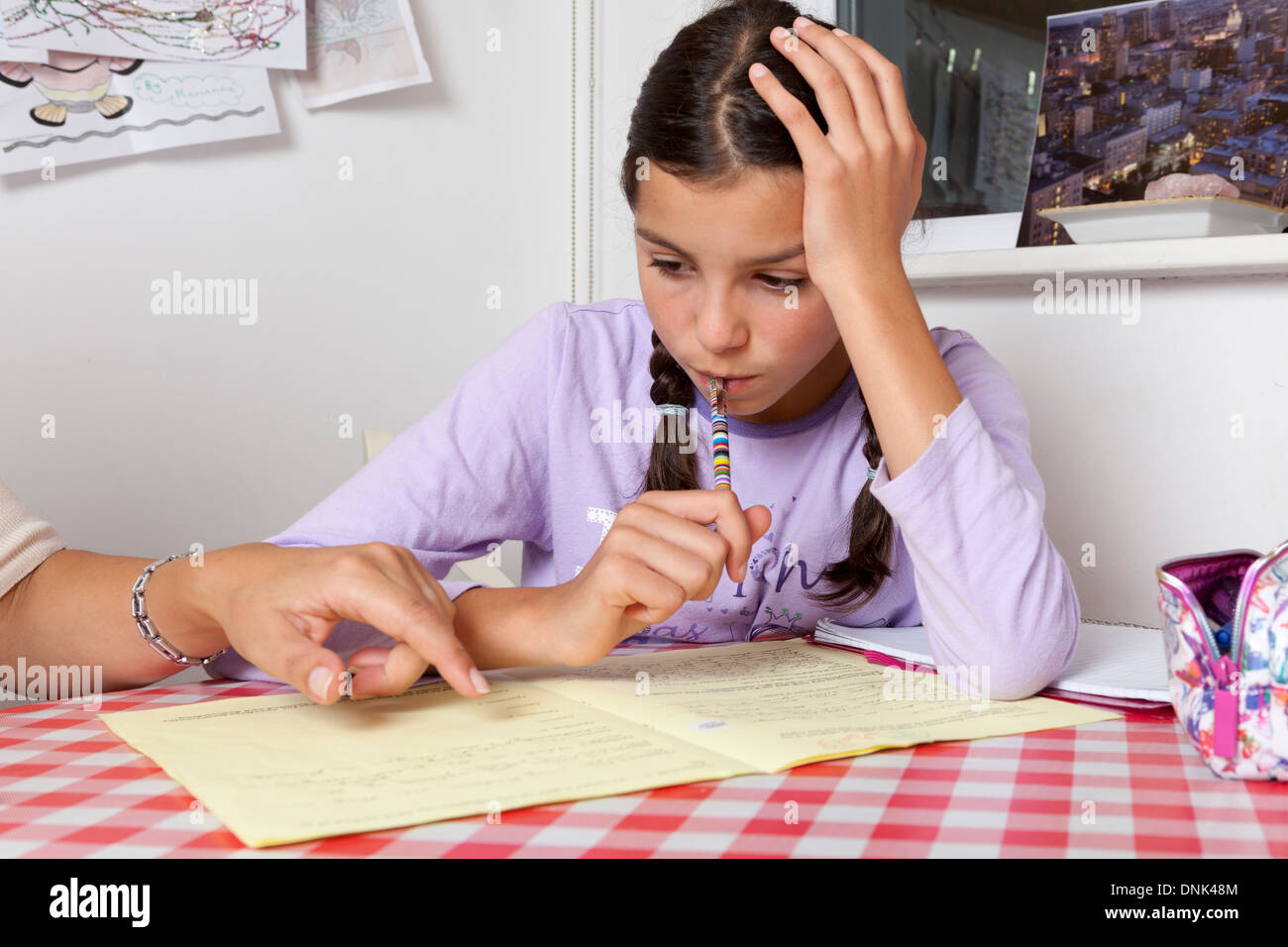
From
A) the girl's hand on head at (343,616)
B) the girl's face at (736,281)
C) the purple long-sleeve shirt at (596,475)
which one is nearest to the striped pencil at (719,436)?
the girl's face at (736,281)

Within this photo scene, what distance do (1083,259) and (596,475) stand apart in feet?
2.17

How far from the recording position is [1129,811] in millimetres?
560

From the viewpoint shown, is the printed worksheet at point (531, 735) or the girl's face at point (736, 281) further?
the girl's face at point (736, 281)

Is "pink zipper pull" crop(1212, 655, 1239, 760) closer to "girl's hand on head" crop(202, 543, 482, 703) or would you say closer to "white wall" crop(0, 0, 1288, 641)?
"girl's hand on head" crop(202, 543, 482, 703)

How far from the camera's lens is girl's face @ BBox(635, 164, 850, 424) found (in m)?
0.87

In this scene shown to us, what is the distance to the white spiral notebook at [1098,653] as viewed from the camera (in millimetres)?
795

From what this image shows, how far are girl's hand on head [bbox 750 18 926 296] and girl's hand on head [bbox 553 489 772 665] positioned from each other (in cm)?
22

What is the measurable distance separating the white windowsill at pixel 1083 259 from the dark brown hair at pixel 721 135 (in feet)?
1.45
